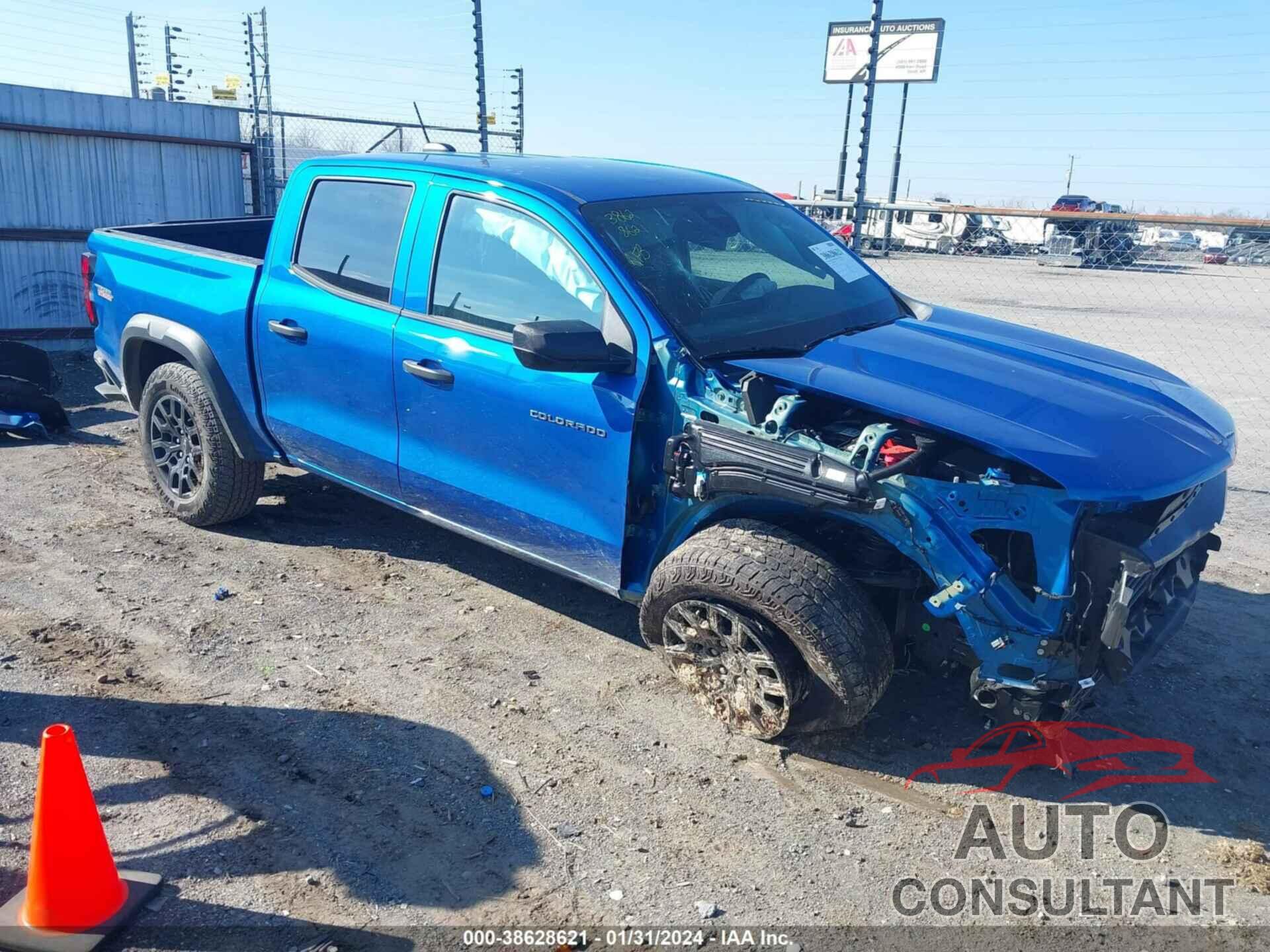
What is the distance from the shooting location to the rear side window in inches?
179

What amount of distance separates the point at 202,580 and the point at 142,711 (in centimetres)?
128

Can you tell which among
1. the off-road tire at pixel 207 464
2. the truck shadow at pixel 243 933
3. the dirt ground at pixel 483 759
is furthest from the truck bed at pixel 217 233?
the truck shadow at pixel 243 933

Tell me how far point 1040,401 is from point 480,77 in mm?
7969

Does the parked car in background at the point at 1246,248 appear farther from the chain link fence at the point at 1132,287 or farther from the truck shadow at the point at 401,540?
the truck shadow at the point at 401,540

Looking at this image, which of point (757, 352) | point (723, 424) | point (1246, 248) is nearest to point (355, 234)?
point (757, 352)

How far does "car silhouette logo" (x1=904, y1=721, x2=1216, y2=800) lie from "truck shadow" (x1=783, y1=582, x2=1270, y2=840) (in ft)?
0.08

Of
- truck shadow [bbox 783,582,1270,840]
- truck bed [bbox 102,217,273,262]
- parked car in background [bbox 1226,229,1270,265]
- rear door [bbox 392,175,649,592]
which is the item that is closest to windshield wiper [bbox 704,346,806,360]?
rear door [bbox 392,175,649,592]

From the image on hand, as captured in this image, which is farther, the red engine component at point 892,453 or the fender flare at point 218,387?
the fender flare at point 218,387

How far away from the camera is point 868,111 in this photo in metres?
7.20

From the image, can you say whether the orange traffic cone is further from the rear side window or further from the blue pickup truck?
the rear side window

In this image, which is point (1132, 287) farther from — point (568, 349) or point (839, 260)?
point (568, 349)

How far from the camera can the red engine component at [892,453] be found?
3264 millimetres

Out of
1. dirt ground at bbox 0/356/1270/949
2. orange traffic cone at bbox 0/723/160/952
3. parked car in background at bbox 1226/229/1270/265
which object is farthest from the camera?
parked car in background at bbox 1226/229/1270/265

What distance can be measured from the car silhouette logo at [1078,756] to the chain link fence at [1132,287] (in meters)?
2.88
